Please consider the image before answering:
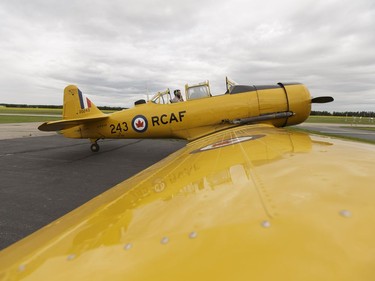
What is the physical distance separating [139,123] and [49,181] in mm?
3264

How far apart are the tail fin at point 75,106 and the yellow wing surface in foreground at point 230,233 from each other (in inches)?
345

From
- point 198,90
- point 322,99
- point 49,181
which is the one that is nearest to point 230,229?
point 49,181

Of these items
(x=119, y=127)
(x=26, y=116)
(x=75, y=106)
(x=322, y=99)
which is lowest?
(x=119, y=127)

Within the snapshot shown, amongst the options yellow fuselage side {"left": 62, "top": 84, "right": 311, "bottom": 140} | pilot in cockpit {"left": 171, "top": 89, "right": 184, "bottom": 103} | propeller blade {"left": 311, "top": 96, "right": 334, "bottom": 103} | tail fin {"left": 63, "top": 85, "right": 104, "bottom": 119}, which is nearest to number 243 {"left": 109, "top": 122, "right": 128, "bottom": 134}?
yellow fuselage side {"left": 62, "top": 84, "right": 311, "bottom": 140}

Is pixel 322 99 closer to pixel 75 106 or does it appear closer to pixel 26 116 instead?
pixel 75 106

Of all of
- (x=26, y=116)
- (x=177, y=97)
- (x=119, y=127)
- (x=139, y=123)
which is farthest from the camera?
(x=26, y=116)

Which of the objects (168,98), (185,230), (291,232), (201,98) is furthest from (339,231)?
(168,98)

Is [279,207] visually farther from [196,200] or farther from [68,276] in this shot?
[68,276]

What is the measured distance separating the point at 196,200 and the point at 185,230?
35 centimetres

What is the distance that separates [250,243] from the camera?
0.85 metres

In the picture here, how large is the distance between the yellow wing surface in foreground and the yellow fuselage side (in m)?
5.17

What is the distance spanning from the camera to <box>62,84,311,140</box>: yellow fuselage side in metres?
6.73

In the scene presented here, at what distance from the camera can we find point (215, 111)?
6.82m

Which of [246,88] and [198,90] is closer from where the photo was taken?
[246,88]
